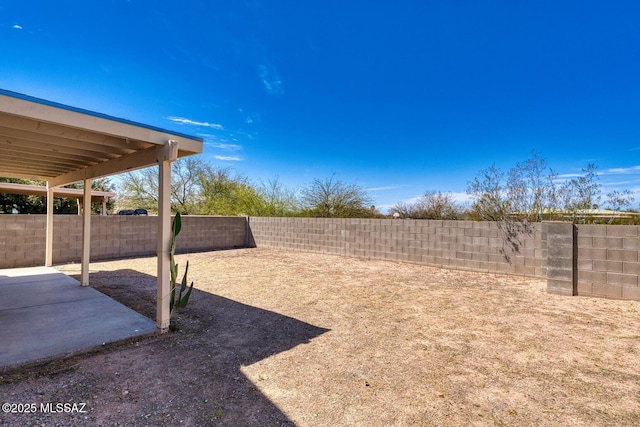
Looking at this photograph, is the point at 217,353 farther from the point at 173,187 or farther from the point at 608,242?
the point at 173,187

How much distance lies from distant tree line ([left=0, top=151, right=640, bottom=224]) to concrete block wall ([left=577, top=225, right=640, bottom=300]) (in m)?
1.64

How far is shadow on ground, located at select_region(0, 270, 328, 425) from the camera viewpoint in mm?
1831

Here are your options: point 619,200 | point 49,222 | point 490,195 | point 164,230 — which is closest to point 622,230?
point 619,200

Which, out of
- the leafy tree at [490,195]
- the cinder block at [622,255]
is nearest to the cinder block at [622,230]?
the cinder block at [622,255]

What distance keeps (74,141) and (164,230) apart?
1.50m

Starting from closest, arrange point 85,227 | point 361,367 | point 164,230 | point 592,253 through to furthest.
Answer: point 361,367
point 164,230
point 592,253
point 85,227

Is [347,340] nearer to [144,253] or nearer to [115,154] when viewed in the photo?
[115,154]

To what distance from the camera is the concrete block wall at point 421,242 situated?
6.25 meters

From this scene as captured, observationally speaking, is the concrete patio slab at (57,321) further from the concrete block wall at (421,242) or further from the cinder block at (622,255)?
the cinder block at (622,255)

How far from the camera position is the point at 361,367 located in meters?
2.48

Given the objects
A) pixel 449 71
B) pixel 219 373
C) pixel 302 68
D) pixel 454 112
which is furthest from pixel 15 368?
pixel 454 112

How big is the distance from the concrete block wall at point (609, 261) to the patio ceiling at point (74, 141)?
20.3 feet

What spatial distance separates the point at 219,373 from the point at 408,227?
21.6 ft

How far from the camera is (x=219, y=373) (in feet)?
7.75
